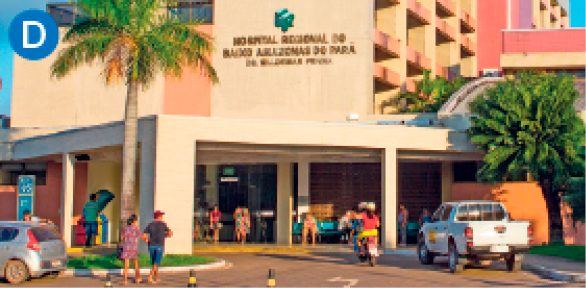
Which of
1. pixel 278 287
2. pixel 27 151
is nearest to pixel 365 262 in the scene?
pixel 278 287

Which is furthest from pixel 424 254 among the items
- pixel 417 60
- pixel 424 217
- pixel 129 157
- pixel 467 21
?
pixel 467 21

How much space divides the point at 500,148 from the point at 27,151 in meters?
20.6

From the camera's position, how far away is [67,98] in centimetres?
4244

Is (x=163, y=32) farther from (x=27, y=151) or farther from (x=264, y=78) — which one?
(x=264, y=78)

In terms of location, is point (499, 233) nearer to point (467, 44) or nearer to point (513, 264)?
point (513, 264)

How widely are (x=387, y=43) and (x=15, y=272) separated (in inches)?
1105

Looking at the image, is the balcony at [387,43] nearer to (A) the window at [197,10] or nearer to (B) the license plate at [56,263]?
(A) the window at [197,10]

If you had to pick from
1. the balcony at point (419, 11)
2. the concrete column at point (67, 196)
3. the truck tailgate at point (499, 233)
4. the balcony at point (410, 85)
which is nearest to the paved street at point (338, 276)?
the truck tailgate at point (499, 233)

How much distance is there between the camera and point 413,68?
48438 mm

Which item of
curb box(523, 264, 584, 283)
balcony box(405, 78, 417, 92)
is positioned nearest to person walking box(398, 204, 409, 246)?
curb box(523, 264, 584, 283)

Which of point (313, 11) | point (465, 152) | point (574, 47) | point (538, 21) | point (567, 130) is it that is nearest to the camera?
point (567, 130)

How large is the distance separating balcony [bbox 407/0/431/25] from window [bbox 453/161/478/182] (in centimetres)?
1384

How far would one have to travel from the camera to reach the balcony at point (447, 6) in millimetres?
50844

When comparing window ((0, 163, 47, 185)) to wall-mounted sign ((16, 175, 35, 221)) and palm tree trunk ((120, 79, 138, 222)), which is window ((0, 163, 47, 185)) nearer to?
wall-mounted sign ((16, 175, 35, 221))
